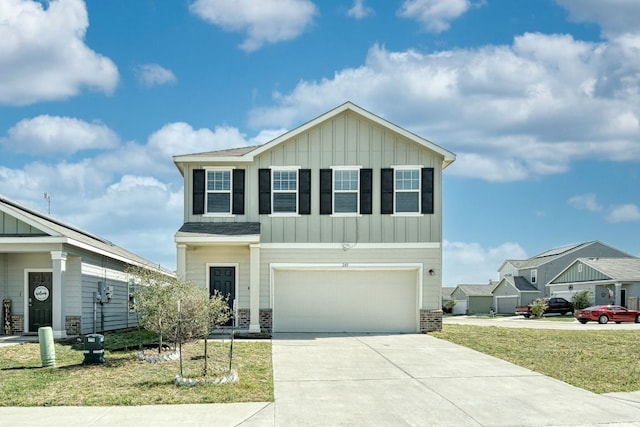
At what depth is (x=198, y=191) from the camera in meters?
22.5

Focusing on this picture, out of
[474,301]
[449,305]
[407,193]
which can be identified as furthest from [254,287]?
[474,301]

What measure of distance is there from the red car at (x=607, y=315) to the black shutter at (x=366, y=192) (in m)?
18.5

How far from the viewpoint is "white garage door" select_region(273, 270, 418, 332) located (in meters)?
22.3

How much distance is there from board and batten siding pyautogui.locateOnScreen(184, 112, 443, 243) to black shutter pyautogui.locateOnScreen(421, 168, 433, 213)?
15cm

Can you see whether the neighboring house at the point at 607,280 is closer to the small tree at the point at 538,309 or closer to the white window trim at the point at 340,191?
the small tree at the point at 538,309

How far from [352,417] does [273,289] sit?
1280 centimetres

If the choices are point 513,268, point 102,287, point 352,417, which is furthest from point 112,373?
point 513,268

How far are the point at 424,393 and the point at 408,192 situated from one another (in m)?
11.7

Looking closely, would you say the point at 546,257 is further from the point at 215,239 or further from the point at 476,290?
the point at 215,239

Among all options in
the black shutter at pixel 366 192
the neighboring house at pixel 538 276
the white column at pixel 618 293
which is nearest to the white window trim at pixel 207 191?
the black shutter at pixel 366 192

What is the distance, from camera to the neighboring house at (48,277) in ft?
62.4

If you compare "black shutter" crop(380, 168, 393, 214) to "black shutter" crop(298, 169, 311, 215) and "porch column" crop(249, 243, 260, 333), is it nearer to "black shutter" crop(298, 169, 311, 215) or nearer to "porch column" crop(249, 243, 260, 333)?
"black shutter" crop(298, 169, 311, 215)

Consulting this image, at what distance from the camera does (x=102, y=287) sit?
23312mm

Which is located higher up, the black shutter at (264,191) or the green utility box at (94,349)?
the black shutter at (264,191)
